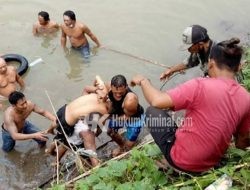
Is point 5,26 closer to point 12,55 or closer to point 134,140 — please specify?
point 12,55

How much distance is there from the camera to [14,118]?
6445mm

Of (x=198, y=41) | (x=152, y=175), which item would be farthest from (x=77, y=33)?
(x=152, y=175)

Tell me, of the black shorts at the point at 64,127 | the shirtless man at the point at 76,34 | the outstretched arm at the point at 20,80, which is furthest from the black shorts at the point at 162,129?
the shirtless man at the point at 76,34

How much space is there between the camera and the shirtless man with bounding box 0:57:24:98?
7.52 meters

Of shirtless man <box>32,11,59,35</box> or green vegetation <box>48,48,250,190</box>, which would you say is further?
shirtless man <box>32,11,59,35</box>

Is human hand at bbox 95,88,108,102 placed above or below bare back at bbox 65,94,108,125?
above

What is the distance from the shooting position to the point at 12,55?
8.92 meters

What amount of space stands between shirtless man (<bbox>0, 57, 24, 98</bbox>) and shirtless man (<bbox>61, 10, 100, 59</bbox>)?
1.61 m

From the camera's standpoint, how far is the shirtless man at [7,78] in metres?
7.52

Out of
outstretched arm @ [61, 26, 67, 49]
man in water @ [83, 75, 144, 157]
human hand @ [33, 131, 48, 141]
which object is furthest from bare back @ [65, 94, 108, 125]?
outstretched arm @ [61, 26, 67, 49]

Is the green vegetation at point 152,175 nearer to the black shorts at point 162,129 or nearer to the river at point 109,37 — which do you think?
the black shorts at point 162,129

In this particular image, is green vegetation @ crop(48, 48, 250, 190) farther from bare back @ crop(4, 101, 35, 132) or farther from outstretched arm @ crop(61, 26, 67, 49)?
outstretched arm @ crop(61, 26, 67, 49)

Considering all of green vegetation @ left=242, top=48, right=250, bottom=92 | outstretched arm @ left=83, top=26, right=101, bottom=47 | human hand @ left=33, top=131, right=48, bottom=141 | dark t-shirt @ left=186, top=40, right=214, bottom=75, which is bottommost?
human hand @ left=33, top=131, right=48, bottom=141

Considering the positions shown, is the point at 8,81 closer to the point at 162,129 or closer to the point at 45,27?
the point at 45,27
